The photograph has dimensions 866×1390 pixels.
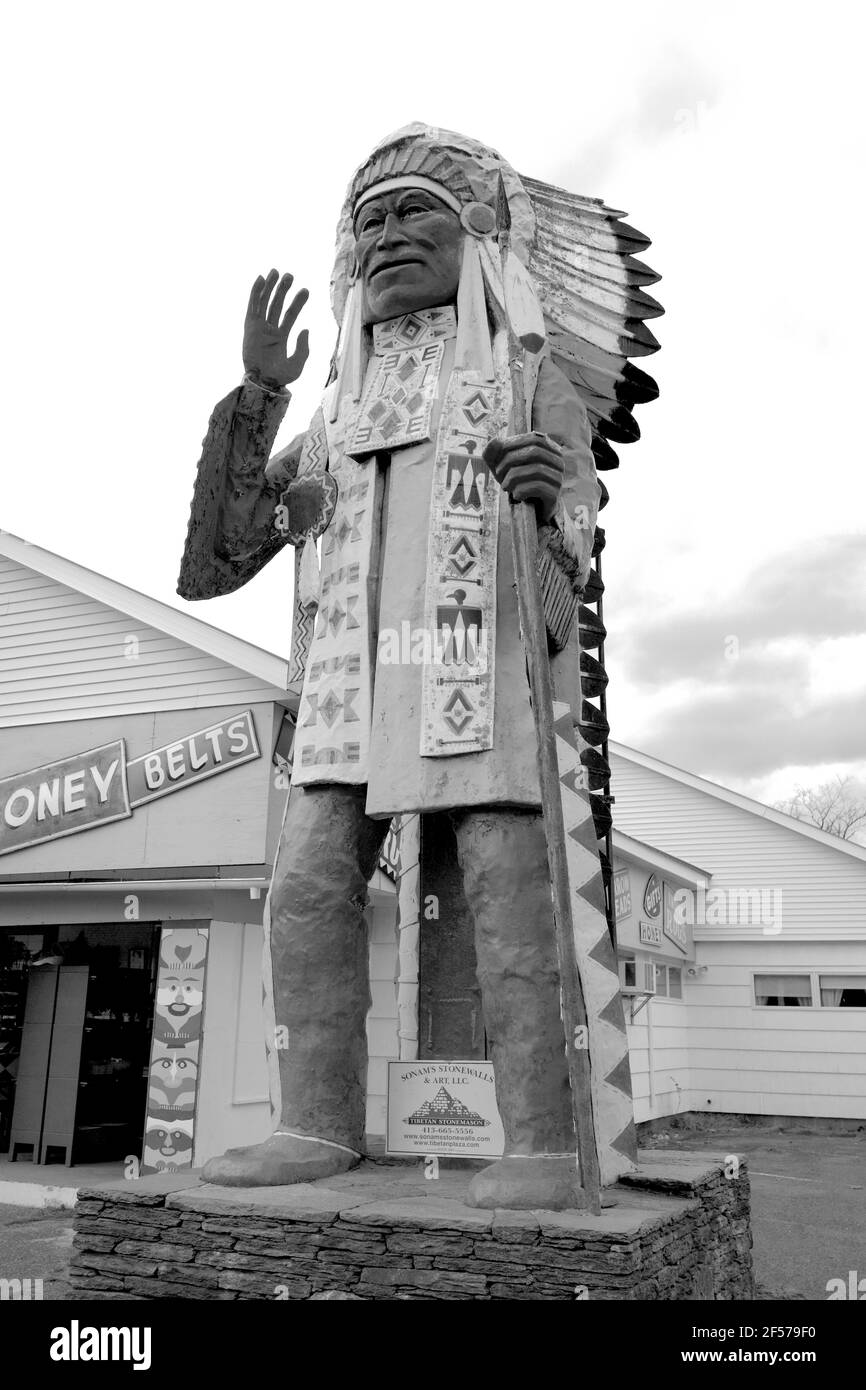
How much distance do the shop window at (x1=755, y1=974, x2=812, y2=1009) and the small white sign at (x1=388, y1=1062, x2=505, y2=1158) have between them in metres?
14.2

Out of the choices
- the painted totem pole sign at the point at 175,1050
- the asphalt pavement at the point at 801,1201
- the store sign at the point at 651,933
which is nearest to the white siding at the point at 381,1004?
the painted totem pole sign at the point at 175,1050

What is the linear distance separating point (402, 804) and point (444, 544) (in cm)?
86

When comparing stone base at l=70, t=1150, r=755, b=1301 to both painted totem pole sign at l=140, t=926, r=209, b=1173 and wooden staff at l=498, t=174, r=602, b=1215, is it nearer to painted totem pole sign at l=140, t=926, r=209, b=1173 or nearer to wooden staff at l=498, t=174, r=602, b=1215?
wooden staff at l=498, t=174, r=602, b=1215

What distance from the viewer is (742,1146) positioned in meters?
14.1

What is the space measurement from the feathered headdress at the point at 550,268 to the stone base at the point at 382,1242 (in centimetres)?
274

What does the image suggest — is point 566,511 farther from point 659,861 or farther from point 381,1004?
point 659,861

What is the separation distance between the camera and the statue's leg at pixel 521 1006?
9.91ft

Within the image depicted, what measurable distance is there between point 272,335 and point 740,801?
51.5 feet

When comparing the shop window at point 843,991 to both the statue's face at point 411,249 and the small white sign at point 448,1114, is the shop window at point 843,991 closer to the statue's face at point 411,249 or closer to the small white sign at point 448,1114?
the small white sign at point 448,1114

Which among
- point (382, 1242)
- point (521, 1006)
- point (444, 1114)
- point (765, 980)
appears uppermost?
point (765, 980)

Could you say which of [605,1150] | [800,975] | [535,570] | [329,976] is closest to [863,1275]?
[605,1150]

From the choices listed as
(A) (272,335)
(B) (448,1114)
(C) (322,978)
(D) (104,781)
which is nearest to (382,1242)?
(B) (448,1114)

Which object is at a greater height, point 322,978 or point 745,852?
point 745,852

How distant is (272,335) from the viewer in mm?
3799
